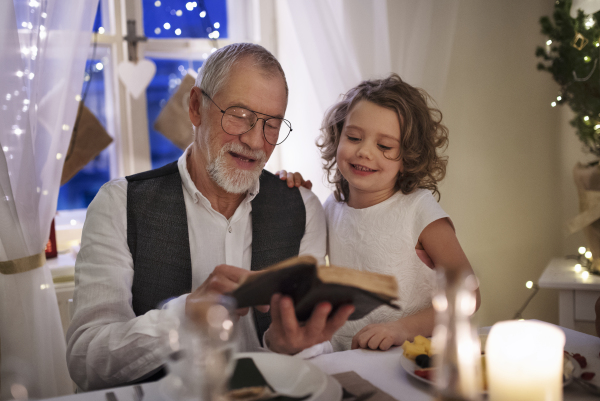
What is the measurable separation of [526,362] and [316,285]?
0.95 ft

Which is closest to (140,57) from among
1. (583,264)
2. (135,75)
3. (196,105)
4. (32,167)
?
(135,75)

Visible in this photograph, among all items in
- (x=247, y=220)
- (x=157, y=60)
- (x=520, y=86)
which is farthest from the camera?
(x=157, y=60)

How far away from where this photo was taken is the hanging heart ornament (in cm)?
266

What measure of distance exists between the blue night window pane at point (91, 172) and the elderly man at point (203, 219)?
1400 mm

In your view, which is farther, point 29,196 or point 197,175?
point 29,196

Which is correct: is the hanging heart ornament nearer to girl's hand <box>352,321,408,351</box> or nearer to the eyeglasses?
the eyeglasses

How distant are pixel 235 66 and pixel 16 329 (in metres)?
1.17

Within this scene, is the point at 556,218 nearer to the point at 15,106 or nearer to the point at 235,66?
the point at 235,66

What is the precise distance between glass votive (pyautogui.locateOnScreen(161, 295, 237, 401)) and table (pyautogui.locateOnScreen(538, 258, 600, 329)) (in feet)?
5.74

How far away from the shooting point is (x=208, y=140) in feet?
4.91

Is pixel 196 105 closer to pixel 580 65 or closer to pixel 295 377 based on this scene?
pixel 295 377

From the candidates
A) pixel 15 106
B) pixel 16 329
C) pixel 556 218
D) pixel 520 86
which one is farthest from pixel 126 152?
pixel 556 218

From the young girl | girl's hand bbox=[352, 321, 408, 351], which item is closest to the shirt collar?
the young girl

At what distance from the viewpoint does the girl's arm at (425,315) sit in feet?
3.49
